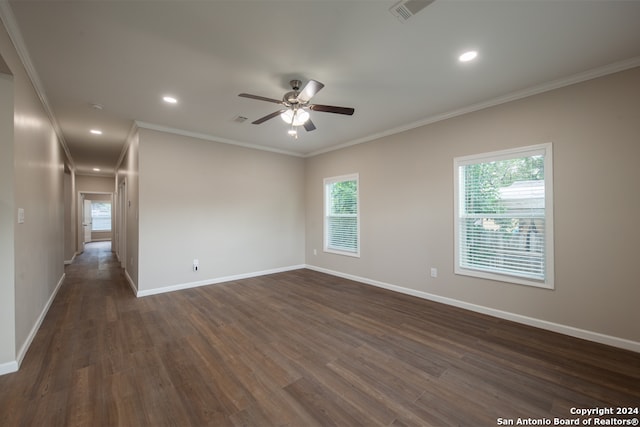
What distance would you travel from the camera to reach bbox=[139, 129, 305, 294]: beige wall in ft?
13.8

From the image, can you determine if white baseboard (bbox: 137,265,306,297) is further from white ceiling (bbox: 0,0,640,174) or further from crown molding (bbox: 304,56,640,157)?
crown molding (bbox: 304,56,640,157)

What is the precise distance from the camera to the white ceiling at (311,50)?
6.12 ft

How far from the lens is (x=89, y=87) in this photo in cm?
295

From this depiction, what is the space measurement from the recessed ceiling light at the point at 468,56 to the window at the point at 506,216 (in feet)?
4.48

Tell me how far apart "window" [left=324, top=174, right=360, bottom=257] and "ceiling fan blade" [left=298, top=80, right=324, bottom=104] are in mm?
2696

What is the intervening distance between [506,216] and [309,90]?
2.80m

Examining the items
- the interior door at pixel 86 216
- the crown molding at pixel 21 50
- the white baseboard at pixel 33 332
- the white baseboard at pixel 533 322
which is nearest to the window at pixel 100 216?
the interior door at pixel 86 216

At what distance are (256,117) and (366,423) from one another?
3.76 m

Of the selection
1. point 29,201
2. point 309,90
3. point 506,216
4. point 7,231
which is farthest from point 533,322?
point 29,201

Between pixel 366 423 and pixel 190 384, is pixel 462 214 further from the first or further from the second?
pixel 190 384

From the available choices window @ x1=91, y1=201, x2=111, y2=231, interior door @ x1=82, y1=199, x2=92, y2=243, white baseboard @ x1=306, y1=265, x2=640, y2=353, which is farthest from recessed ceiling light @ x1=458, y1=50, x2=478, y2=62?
window @ x1=91, y1=201, x2=111, y2=231

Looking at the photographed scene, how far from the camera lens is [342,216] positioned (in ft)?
17.9

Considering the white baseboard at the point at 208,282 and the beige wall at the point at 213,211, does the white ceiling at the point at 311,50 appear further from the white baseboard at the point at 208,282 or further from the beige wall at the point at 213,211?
the white baseboard at the point at 208,282

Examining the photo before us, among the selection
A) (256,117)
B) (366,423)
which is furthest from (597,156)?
(256,117)
